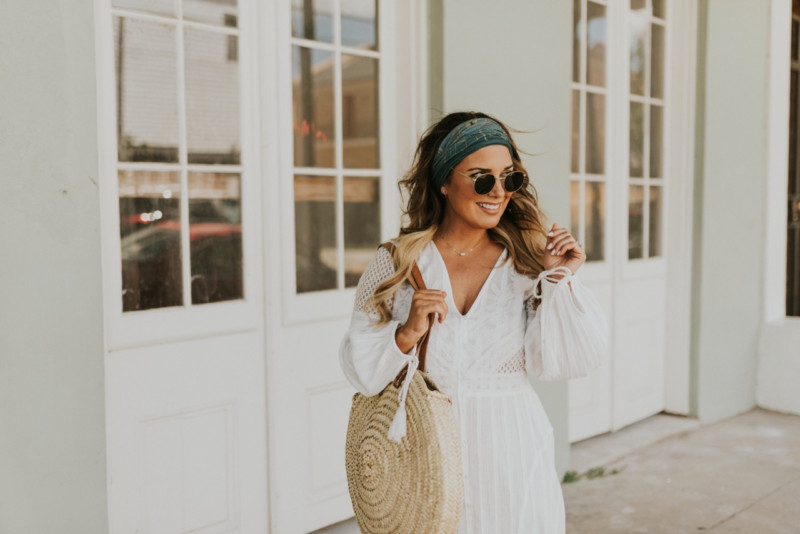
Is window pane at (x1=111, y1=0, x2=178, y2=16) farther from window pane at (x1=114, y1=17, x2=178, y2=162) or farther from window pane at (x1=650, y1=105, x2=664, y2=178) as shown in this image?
window pane at (x1=650, y1=105, x2=664, y2=178)

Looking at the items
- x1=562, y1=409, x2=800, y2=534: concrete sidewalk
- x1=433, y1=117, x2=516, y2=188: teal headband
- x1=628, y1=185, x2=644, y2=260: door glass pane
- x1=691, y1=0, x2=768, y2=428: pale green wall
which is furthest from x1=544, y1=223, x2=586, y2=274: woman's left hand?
x1=691, y1=0, x2=768, y2=428: pale green wall

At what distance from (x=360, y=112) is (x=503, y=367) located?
1.96 meters

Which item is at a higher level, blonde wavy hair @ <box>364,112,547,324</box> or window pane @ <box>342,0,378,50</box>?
window pane @ <box>342,0,378,50</box>

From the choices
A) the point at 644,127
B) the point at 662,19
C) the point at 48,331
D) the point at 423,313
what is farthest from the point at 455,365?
the point at 662,19

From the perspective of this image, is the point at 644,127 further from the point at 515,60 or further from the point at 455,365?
the point at 455,365

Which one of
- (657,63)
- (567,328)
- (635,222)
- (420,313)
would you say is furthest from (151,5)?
(657,63)

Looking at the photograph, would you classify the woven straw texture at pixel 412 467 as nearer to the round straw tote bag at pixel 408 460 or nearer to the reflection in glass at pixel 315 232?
the round straw tote bag at pixel 408 460

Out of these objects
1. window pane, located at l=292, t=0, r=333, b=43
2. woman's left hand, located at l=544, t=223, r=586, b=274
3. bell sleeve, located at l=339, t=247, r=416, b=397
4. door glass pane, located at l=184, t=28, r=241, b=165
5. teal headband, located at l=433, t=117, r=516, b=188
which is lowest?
bell sleeve, located at l=339, t=247, r=416, b=397

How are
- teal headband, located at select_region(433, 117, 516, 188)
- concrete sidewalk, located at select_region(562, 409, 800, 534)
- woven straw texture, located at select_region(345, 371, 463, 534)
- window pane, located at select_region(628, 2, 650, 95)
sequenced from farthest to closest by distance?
1. window pane, located at select_region(628, 2, 650, 95)
2. concrete sidewalk, located at select_region(562, 409, 800, 534)
3. teal headband, located at select_region(433, 117, 516, 188)
4. woven straw texture, located at select_region(345, 371, 463, 534)

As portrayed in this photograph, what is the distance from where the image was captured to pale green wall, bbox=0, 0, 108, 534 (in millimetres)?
2455

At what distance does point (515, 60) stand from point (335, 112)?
1.06 meters

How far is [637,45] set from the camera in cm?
521

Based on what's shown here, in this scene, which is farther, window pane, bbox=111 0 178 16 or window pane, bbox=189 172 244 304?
window pane, bbox=189 172 244 304

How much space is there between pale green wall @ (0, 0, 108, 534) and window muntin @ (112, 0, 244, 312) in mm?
299
